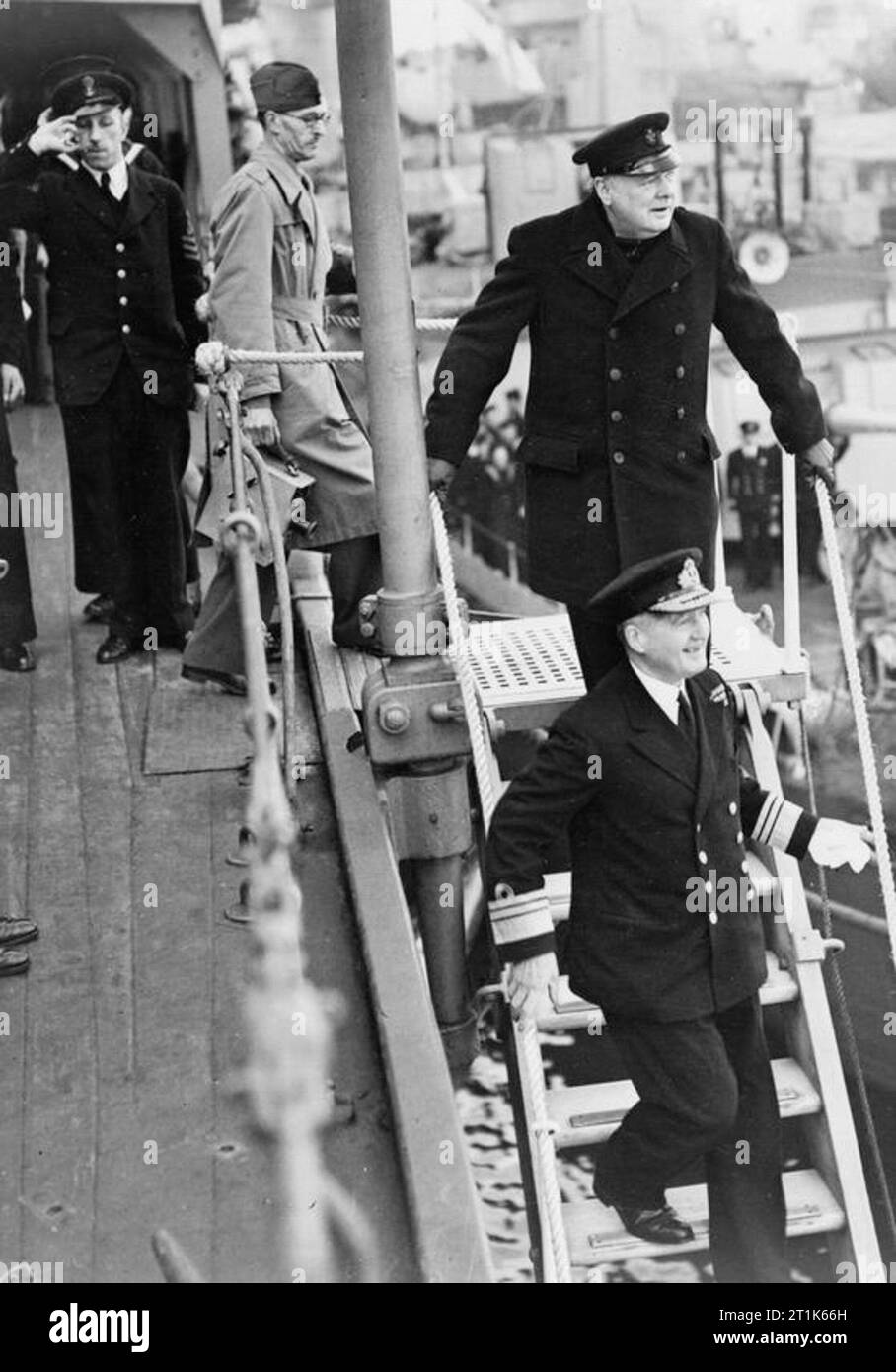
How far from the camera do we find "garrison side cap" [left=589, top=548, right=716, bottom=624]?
10.9 ft

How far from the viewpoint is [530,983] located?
11.2 ft

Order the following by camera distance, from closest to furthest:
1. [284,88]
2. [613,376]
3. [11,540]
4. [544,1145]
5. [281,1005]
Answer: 1. [281,1005]
2. [544,1145]
3. [613,376]
4. [284,88]
5. [11,540]

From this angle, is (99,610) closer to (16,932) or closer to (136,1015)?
(16,932)

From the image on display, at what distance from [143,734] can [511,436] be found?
22672mm

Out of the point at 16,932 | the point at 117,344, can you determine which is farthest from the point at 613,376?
the point at 117,344

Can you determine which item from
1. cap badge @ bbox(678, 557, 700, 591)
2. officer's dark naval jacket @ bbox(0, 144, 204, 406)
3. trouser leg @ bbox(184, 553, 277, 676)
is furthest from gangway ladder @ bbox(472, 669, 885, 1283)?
officer's dark naval jacket @ bbox(0, 144, 204, 406)

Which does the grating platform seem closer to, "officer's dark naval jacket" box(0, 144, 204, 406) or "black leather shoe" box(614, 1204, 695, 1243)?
"black leather shoe" box(614, 1204, 695, 1243)

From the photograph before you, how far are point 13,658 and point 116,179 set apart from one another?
1.40m

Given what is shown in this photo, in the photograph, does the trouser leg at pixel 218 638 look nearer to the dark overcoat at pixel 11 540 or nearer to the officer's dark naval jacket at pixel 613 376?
the dark overcoat at pixel 11 540

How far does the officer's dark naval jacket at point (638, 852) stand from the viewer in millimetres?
3391

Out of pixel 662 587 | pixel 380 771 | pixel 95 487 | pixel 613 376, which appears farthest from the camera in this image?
pixel 95 487

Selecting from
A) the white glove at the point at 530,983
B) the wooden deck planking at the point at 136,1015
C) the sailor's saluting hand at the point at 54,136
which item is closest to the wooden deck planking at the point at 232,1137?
the wooden deck planking at the point at 136,1015

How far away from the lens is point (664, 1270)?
13562mm
